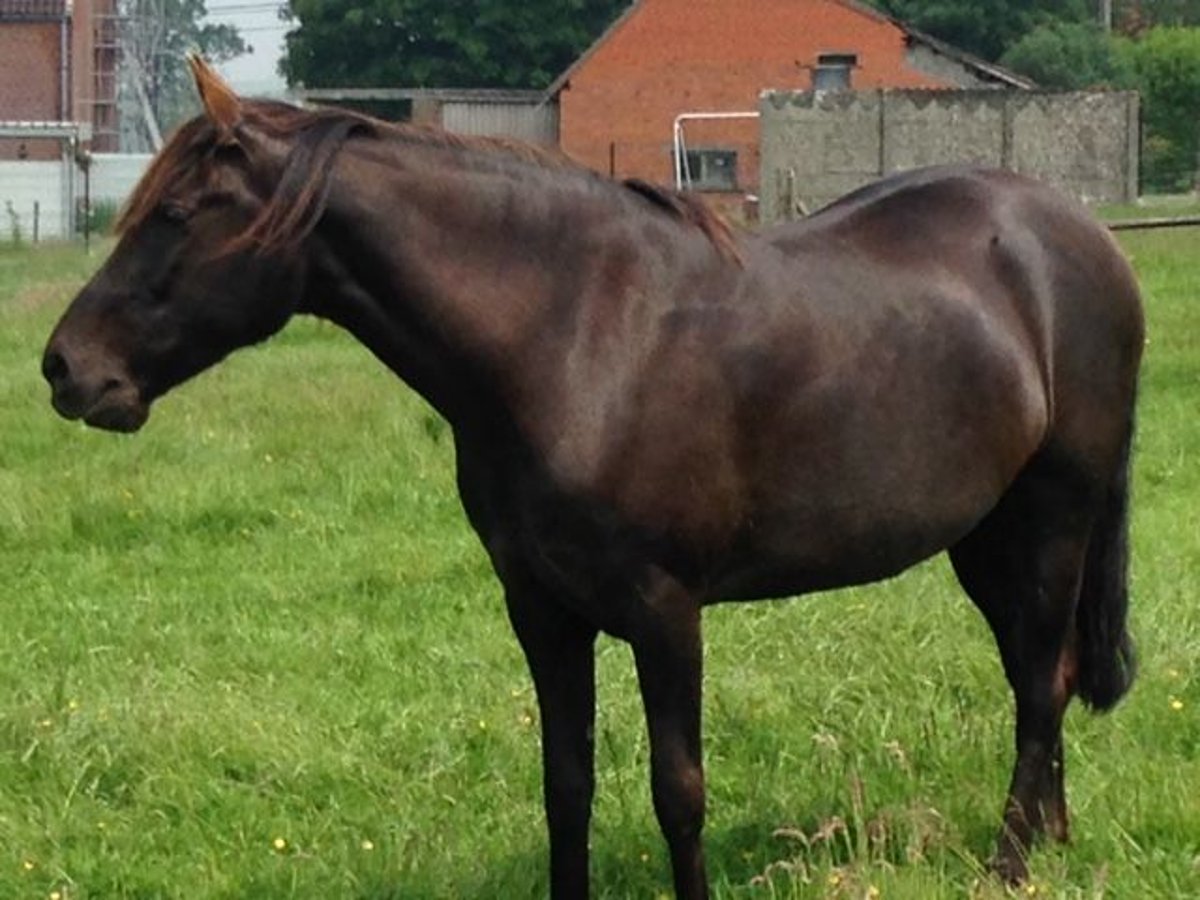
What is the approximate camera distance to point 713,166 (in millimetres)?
45469

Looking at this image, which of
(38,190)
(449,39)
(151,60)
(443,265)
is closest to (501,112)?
(449,39)

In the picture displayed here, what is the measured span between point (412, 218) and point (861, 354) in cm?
108

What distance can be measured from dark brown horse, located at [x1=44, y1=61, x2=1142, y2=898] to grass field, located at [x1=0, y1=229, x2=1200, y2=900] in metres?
0.39

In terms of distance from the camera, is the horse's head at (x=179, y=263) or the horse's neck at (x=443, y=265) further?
the horse's neck at (x=443, y=265)

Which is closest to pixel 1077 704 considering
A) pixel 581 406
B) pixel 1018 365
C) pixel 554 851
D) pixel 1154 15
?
pixel 1018 365

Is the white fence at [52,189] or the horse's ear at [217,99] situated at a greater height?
the horse's ear at [217,99]

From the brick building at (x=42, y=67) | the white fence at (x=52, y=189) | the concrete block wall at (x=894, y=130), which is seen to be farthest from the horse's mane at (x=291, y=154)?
the brick building at (x=42, y=67)

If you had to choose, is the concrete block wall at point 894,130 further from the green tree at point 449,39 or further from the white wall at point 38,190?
the green tree at point 449,39

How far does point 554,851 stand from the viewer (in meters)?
5.23

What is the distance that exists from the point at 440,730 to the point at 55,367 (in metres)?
2.45

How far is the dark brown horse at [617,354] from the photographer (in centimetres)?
462

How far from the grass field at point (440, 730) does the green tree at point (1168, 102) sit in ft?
131

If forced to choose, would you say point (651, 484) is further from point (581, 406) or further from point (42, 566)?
point (42, 566)

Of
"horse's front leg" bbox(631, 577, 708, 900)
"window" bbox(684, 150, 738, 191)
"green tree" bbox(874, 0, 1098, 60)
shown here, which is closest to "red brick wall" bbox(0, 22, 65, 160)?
"window" bbox(684, 150, 738, 191)
